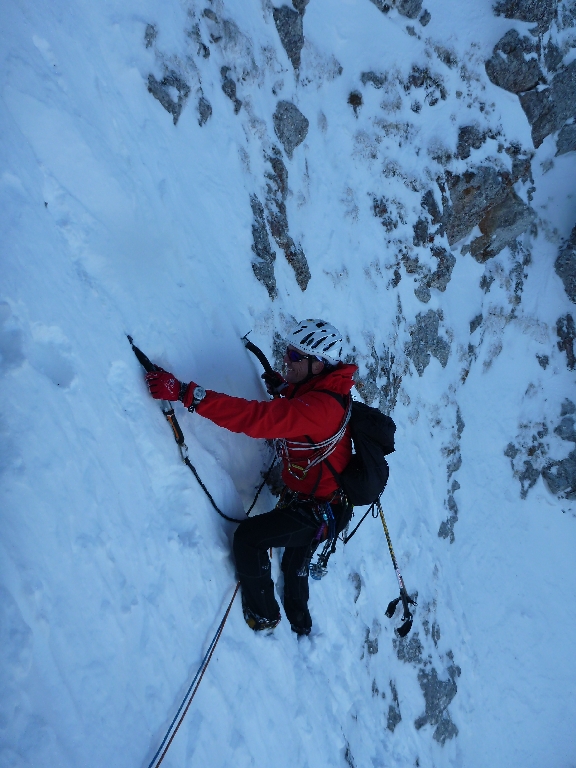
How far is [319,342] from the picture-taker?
4.77 meters

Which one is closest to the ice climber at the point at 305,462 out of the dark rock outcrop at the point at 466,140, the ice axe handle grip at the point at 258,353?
the ice axe handle grip at the point at 258,353

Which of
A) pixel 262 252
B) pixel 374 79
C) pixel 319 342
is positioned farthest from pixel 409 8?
pixel 319 342

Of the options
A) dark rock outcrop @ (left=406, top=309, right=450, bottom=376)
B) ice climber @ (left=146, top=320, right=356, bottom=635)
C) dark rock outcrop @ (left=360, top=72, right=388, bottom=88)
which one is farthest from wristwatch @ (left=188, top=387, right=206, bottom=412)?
dark rock outcrop @ (left=360, top=72, right=388, bottom=88)

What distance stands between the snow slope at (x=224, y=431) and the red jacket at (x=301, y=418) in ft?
1.99

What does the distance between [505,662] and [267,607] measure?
830 cm

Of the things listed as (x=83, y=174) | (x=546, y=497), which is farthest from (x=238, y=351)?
(x=546, y=497)

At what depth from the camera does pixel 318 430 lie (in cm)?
450

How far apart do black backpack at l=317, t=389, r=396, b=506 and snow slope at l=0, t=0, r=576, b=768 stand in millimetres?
1147

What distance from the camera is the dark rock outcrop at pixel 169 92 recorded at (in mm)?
5664

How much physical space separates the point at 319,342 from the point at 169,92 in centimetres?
329

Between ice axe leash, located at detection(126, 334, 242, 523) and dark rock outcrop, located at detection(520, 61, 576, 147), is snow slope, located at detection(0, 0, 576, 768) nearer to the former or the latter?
ice axe leash, located at detection(126, 334, 242, 523)

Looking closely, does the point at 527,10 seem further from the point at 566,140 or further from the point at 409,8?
the point at 566,140

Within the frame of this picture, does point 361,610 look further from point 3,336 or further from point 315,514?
point 3,336

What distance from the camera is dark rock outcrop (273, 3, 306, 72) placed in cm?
838
